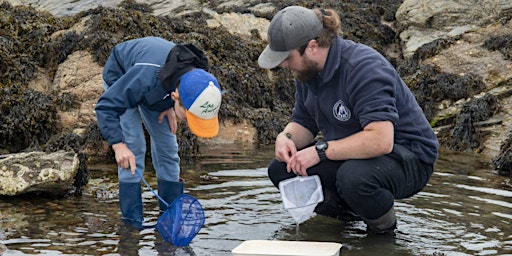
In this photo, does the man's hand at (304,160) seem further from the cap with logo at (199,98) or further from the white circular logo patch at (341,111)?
the cap with logo at (199,98)

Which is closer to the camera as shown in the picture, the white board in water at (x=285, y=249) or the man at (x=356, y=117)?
the white board in water at (x=285, y=249)

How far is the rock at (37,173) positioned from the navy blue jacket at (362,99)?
2.16 meters

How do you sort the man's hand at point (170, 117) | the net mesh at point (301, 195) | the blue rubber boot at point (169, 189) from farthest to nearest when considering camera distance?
1. the blue rubber boot at point (169, 189)
2. the man's hand at point (170, 117)
3. the net mesh at point (301, 195)

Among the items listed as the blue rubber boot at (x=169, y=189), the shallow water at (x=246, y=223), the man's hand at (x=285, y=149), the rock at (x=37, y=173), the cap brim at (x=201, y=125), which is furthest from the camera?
the rock at (x=37, y=173)

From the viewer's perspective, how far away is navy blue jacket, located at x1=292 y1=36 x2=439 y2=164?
4.25m

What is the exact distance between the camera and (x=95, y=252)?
4.38 m

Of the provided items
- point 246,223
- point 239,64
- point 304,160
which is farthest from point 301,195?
point 239,64

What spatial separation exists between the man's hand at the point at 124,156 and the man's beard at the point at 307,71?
1204mm

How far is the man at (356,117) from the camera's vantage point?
4281 millimetres

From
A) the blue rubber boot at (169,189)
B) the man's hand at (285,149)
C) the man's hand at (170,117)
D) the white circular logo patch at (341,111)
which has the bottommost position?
the blue rubber boot at (169,189)

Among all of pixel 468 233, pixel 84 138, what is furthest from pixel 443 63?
pixel 468 233

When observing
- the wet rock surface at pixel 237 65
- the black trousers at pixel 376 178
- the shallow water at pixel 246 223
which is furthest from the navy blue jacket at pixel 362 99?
the wet rock surface at pixel 237 65

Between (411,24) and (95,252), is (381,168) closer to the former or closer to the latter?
(95,252)

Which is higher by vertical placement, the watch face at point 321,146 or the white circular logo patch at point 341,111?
the white circular logo patch at point 341,111
